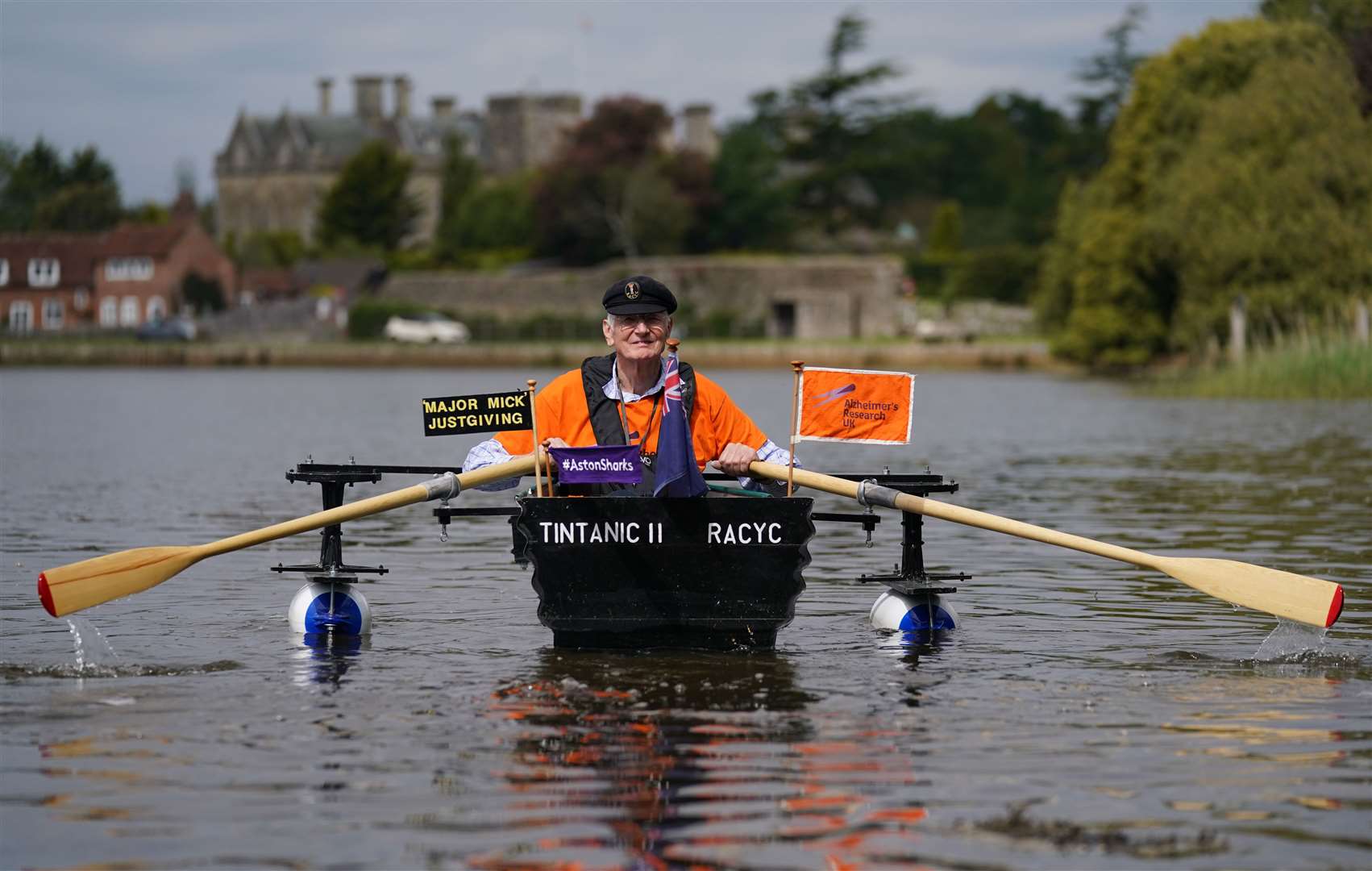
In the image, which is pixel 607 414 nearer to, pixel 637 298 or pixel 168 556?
pixel 637 298

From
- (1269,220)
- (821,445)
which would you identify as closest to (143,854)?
(821,445)

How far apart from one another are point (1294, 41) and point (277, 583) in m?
44.0

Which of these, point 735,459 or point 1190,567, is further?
point 1190,567

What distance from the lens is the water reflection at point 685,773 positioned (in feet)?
21.1

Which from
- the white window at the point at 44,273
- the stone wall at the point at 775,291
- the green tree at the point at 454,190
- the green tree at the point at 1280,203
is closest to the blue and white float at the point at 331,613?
the green tree at the point at 1280,203

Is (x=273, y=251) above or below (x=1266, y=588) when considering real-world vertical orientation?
above

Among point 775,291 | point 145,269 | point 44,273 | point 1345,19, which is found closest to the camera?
point 1345,19

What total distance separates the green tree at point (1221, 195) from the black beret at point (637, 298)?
37817 mm

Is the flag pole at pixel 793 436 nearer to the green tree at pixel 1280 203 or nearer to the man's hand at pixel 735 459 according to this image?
the man's hand at pixel 735 459

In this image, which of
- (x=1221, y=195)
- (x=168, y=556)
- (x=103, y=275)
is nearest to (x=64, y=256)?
(x=103, y=275)

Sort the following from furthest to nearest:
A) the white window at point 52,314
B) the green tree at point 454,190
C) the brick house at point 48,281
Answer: the green tree at point 454,190 < the white window at point 52,314 < the brick house at point 48,281

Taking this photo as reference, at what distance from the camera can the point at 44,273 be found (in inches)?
4210

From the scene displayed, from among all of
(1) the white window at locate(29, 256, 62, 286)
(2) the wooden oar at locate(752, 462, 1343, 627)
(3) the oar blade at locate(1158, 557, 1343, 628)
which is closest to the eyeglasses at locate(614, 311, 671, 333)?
(2) the wooden oar at locate(752, 462, 1343, 627)

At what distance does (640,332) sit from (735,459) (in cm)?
75
